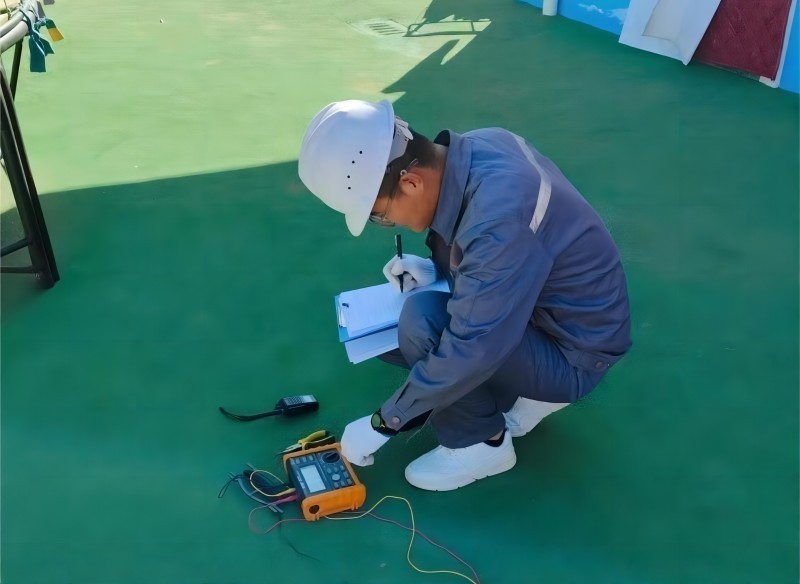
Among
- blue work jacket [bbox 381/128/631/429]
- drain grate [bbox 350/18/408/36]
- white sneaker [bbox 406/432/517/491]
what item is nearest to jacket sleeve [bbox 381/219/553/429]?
blue work jacket [bbox 381/128/631/429]

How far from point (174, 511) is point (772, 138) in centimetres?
342

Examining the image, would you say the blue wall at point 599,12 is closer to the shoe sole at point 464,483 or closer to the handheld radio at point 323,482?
the shoe sole at point 464,483

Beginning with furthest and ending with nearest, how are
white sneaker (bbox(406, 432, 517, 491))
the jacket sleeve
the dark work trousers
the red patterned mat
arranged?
the red patterned mat
white sneaker (bbox(406, 432, 517, 491))
the dark work trousers
the jacket sleeve

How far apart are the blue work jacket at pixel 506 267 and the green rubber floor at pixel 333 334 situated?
0.46 metres

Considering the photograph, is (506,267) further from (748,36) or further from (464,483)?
(748,36)

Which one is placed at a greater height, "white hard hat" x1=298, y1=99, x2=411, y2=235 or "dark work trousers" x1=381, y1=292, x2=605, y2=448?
"white hard hat" x1=298, y1=99, x2=411, y2=235

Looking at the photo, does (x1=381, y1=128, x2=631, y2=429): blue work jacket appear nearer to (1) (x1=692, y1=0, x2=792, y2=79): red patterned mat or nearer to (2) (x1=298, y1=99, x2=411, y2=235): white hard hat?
(2) (x1=298, y1=99, x2=411, y2=235): white hard hat

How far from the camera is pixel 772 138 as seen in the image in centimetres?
411

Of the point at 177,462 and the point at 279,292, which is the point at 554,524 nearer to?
the point at 177,462

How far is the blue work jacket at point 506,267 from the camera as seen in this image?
1822 mm

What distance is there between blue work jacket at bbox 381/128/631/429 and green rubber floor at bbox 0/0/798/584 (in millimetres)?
460

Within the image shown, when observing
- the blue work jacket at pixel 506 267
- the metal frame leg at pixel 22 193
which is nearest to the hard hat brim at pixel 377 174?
the blue work jacket at pixel 506 267

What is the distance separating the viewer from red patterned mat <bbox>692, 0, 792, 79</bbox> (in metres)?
4.57

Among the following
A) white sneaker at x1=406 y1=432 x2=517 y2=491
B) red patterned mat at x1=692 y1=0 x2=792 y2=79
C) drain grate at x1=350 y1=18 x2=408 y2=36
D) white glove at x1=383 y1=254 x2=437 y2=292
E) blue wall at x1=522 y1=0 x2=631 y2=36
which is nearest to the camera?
white sneaker at x1=406 y1=432 x2=517 y2=491
